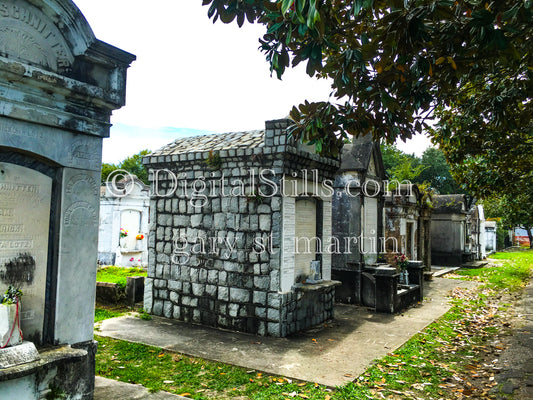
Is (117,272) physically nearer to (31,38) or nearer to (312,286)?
(312,286)

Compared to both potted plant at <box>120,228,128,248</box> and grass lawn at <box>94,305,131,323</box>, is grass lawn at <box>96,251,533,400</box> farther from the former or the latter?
potted plant at <box>120,228,128,248</box>

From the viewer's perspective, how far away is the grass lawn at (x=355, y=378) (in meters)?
4.86

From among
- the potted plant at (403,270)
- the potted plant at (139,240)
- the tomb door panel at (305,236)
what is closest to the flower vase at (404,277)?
Answer: the potted plant at (403,270)

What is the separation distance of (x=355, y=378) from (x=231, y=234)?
3698 millimetres

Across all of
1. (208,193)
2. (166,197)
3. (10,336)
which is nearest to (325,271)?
(208,193)

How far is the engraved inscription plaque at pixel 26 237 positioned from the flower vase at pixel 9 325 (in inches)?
9.3

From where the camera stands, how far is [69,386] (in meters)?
3.76

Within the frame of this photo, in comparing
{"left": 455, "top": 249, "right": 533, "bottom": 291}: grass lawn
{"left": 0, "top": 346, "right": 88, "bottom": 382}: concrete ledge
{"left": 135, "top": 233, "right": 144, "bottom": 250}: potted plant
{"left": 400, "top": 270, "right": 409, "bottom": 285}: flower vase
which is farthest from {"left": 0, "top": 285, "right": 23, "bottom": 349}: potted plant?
{"left": 455, "top": 249, "right": 533, "bottom": 291}: grass lawn

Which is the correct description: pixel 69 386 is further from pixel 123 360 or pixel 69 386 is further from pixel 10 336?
pixel 123 360

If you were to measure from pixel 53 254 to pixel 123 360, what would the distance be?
2.82 m

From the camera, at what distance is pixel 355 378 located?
5.30 metres

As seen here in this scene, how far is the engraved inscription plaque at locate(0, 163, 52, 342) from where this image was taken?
3510 mm

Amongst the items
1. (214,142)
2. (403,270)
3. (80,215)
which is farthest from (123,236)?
(80,215)

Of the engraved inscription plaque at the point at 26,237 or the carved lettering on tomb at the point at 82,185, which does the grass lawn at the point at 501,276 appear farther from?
the engraved inscription plaque at the point at 26,237
